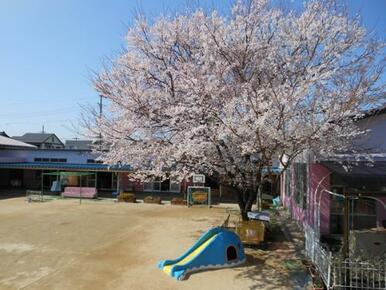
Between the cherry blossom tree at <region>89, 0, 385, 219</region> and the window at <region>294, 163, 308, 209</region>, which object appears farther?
the window at <region>294, 163, 308, 209</region>

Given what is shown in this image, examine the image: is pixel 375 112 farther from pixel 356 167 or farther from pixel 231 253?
pixel 231 253

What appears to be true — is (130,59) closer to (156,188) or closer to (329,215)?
(329,215)

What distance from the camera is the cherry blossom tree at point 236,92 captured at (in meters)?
10.1

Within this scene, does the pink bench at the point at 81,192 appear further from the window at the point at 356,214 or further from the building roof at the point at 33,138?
the building roof at the point at 33,138

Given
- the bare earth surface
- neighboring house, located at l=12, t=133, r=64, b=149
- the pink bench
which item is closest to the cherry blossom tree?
the bare earth surface

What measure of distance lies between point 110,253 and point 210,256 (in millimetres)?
3574

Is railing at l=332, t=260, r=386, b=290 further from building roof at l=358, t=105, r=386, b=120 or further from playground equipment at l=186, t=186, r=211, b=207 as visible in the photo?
playground equipment at l=186, t=186, r=211, b=207

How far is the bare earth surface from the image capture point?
914cm

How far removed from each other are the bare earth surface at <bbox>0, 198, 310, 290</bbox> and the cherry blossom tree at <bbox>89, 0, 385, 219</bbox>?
2754 mm

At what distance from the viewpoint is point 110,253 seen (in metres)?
11.9

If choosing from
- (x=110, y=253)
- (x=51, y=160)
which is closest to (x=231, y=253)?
(x=110, y=253)

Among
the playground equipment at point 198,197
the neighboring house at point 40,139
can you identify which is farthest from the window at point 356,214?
the neighboring house at point 40,139

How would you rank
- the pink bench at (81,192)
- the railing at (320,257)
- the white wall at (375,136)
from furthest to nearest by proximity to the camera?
the pink bench at (81,192), the white wall at (375,136), the railing at (320,257)

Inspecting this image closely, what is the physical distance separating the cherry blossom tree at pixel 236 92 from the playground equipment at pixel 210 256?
255 cm
